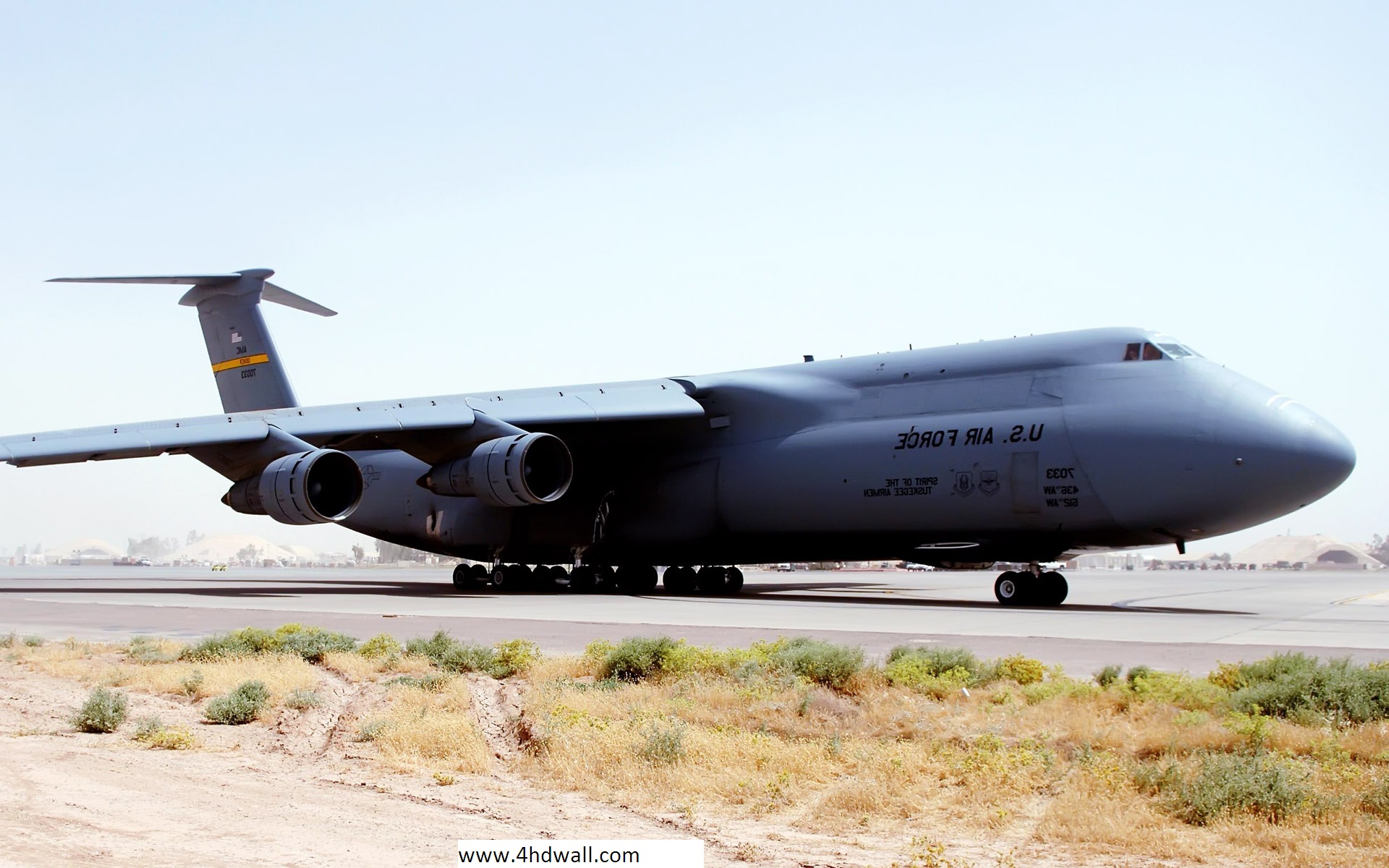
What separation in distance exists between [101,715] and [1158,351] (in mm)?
15240

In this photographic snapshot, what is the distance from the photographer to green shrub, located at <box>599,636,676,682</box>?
9469 mm


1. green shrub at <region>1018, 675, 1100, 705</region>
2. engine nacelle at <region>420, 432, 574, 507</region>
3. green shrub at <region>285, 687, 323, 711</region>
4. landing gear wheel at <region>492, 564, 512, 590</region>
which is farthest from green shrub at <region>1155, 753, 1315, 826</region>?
landing gear wheel at <region>492, 564, 512, 590</region>

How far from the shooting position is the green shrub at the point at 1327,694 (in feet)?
23.6

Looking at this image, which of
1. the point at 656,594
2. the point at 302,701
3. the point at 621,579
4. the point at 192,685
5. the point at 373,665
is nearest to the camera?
the point at 302,701

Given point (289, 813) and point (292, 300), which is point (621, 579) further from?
point (289, 813)

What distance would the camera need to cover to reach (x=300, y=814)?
5.50 m

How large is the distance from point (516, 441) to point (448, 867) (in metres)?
17.0

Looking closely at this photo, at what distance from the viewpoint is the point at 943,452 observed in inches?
779

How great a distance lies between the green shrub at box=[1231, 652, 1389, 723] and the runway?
1796 millimetres

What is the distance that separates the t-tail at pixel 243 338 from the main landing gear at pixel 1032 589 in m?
17.5

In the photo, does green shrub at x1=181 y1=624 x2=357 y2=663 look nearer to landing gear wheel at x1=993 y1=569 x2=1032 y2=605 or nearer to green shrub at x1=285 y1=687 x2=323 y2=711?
green shrub at x1=285 y1=687 x2=323 y2=711

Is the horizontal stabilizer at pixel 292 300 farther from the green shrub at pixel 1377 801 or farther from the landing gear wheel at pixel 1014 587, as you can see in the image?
the green shrub at pixel 1377 801

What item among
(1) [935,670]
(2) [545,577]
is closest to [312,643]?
(1) [935,670]

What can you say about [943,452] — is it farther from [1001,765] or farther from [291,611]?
[1001,765]
